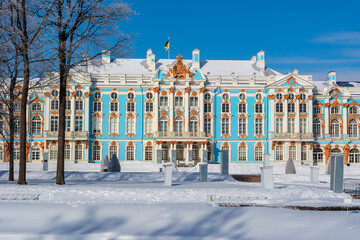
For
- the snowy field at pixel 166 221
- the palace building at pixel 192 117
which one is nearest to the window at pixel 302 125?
the palace building at pixel 192 117

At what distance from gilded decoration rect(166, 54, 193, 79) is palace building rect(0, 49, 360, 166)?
108mm

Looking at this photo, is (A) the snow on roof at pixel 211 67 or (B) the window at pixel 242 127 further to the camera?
(A) the snow on roof at pixel 211 67

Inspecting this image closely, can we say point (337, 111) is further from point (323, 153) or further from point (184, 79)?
point (184, 79)

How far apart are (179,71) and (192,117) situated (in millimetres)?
5203

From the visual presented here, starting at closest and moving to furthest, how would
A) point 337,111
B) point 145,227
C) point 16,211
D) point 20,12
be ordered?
point 145,227, point 16,211, point 20,12, point 337,111

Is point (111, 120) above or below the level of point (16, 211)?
above

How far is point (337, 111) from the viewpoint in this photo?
52.3 meters

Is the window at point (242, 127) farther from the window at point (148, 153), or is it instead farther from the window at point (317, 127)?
the window at point (148, 153)

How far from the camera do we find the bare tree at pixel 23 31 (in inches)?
736

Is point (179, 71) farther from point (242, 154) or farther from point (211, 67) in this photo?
point (242, 154)

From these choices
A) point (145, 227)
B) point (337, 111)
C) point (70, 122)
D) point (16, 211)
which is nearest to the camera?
point (145, 227)

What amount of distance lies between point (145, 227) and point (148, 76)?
130 feet

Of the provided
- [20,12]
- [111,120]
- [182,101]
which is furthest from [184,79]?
[20,12]

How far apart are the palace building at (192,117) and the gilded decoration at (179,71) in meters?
0.11
